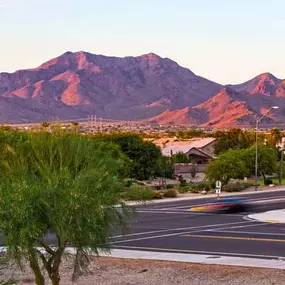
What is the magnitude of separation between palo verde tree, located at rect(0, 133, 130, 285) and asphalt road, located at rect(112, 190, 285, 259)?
30.8 feet

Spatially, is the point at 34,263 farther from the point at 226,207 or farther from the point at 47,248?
the point at 226,207

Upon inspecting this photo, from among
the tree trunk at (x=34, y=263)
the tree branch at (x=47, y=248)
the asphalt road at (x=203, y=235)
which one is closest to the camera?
the tree trunk at (x=34, y=263)

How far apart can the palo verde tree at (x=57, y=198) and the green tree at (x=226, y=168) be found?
5448 centimetres

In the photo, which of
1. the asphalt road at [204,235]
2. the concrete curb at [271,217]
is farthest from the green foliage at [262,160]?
the concrete curb at [271,217]

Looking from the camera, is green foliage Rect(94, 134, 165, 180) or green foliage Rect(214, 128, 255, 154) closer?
green foliage Rect(94, 134, 165, 180)

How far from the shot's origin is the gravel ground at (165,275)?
23047 mm

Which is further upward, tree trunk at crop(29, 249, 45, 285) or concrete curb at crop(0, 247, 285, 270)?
tree trunk at crop(29, 249, 45, 285)

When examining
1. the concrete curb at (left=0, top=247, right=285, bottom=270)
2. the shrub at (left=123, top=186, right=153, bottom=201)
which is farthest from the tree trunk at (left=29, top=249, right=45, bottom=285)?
the concrete curb at (left=0, top=247, right=285, bottom=270)

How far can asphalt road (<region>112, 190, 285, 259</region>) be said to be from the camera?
1168 inches

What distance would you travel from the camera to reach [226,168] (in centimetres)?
7544

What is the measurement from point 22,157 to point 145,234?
1641cm

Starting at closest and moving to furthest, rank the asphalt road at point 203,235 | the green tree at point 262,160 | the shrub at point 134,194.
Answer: the shrub at point 134,194 < the asphalt road at point 203,235 < the green tree at point 262,160

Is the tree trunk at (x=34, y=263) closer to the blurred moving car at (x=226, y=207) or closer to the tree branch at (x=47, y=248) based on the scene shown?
the tree branch at (x=47, y=248)

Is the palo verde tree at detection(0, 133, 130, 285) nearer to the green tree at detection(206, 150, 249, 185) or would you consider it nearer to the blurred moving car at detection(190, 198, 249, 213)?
the blurred moving car at detection(190, 198, 249, 213)
